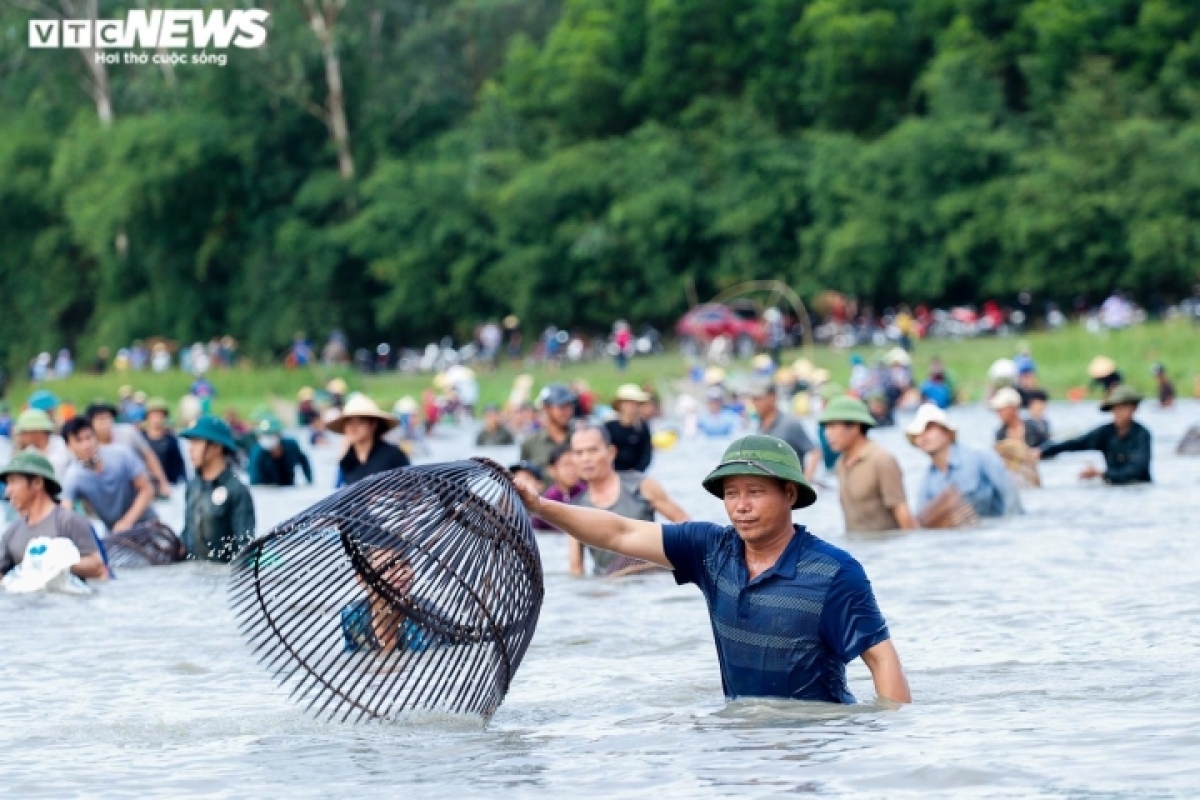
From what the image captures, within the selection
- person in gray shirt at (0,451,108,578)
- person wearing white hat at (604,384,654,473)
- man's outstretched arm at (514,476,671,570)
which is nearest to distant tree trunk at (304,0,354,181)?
person wearing white hat at (604,384,654,473)

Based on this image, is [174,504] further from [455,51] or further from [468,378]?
[455,51]

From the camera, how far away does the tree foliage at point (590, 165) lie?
5362 cm

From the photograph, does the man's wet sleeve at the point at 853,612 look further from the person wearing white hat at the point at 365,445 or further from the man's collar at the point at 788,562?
the person wearing white hat at the point at 365,445

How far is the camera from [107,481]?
14742 millimetres

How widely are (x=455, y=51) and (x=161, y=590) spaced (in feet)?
190

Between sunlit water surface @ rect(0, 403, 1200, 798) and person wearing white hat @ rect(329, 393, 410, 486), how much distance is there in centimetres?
112

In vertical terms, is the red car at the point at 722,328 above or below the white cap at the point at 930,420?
above

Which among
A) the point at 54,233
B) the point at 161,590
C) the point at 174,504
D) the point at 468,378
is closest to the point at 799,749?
the point at 161,590

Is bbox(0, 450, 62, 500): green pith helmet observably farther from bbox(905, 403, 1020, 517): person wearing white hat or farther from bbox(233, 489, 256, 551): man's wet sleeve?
bbox(905, 403, 1020, 517): person wearing white hat

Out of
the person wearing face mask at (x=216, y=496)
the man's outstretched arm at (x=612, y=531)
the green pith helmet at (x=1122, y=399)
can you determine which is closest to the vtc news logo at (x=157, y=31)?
the green pith helmet at (x=1122, y=399)

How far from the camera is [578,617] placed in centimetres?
1212

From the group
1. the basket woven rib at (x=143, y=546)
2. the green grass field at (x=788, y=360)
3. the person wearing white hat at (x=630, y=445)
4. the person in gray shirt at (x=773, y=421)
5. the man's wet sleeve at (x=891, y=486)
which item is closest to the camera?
the man's wet sleeve at (x=891, y=486)

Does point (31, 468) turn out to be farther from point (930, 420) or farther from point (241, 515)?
point (930, 420)

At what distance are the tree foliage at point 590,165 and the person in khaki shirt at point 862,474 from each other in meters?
38.3
